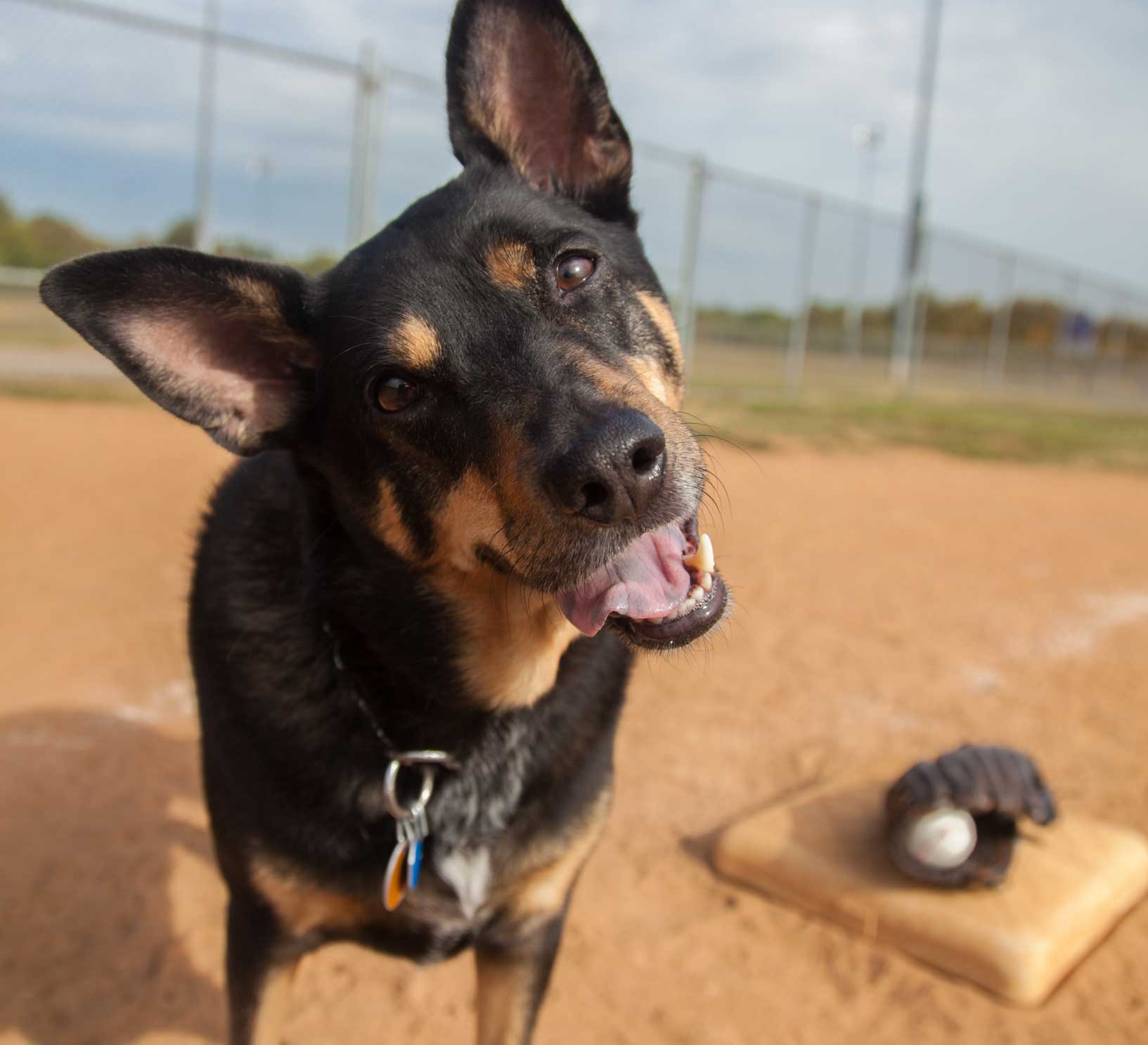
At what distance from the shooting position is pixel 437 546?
243cm

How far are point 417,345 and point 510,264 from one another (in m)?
0.30

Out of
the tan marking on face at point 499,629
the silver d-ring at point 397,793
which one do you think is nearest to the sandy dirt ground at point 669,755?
the tan marking on face at point 499,629

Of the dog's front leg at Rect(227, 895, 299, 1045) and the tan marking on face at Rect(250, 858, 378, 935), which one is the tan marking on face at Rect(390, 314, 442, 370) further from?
the dog's front leg at Rect(227, 895, 299, 1045)

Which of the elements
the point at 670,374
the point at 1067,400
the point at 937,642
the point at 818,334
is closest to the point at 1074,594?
the point at 937,642

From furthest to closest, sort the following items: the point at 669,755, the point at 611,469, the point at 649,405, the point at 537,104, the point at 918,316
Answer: the point at 918,316
the point at 669,755
the point at 537,104
the point at 649,405
the point at 611,469

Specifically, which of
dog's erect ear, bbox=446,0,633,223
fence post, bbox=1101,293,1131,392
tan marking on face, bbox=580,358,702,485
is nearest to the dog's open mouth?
tan marking on face, bbox=580,358,702,485

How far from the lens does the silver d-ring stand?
8.11 ft

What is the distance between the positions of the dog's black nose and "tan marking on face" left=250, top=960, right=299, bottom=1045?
4.47 feet

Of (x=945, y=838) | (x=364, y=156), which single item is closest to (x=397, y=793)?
(x=945, y=838)


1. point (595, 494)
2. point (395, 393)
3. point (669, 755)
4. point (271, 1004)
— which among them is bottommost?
point (669, 755)

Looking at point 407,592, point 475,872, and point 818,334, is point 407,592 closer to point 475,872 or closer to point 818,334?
point 475,872

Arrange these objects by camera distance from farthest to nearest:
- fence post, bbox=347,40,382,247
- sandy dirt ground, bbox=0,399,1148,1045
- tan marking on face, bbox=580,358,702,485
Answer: fence post, bbox=347,40,382,247, sandy dirt ground, bbox=0,399,1148,1045, tan marking on face, bbox=580,358,702,485

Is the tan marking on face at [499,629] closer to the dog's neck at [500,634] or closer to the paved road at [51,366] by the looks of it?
the dog's neck at [500,634]

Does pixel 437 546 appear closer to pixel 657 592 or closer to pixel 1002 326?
pixel 657 592
